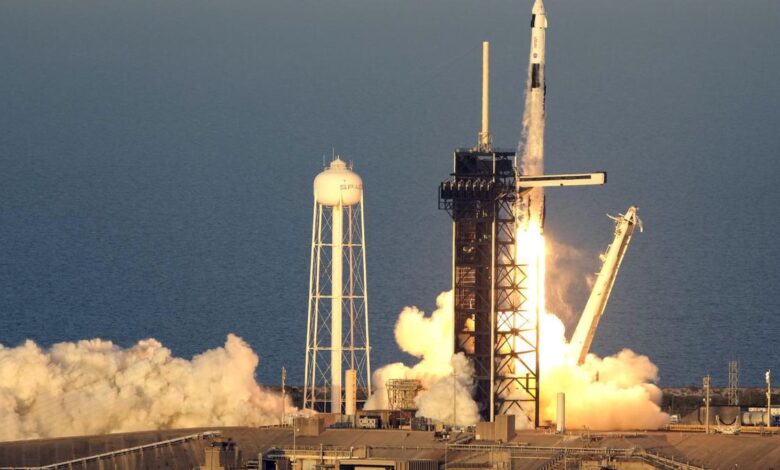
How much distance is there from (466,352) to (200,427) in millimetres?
11718

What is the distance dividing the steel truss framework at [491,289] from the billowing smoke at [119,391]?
31.8 feet

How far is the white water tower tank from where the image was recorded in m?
135

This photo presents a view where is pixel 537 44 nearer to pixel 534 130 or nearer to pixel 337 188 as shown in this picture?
pixel 534 130

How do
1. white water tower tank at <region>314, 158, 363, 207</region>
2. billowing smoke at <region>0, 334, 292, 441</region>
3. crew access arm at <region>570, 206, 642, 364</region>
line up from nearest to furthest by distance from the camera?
1. billowing smoke at <region>0, 334, 292, 441</region>
2. crew access arm at <region>570, 206, 642, 364</region>
3. white water tower tank at <region>314, 158, 363, 207</region>

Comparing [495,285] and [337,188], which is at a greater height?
[337,188]

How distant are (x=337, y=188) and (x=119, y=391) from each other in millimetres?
13652

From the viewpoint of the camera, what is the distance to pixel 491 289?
12850 cm

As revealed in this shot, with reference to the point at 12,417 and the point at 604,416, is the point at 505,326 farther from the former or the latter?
the point at 12,417

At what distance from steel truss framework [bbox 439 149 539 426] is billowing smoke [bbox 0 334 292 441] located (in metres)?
9.71

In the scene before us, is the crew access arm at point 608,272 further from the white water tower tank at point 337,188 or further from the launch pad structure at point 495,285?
the white water tower tank at point 337,188

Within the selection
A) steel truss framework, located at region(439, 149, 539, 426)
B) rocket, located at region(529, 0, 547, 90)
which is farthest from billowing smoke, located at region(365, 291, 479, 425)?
rocket, located at region(529, 0, 547, 90)

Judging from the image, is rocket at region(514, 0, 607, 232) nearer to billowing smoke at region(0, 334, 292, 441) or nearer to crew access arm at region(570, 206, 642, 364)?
crew access arm at region(570, 206, 642, 364)

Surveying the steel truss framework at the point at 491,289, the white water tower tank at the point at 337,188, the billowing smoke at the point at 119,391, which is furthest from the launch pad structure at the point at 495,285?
the billowing smoke at the point at 119,391

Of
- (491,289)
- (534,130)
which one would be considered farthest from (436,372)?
(534,130)
